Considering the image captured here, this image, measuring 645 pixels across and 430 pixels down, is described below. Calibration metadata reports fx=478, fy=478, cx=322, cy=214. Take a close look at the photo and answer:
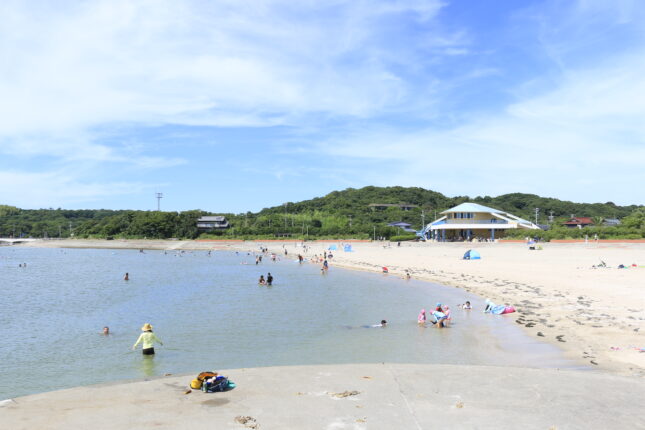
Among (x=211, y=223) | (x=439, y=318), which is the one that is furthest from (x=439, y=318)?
(x=211, y=223)

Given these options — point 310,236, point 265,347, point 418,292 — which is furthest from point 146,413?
Answer: point 310,236

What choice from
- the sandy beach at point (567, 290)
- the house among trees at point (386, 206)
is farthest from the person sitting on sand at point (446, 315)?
the house among trees at point (386, 206)

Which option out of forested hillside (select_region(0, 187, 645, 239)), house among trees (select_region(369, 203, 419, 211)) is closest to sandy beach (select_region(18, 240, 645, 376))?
forested hillside (select_region(0, 187, 645, 239))

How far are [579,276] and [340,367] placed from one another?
25.0m

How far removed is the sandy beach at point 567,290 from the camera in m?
14.8

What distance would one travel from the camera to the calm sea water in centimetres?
1454

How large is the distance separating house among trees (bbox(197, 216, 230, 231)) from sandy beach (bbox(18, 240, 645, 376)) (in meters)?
82.2

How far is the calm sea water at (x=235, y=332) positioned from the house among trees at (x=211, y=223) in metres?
99.5

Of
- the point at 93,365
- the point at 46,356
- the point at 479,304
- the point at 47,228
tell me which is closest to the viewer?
the point at 93,365

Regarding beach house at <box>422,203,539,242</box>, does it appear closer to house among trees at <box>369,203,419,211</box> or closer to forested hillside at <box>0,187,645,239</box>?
forested hillside at <box>0,187,645,239</box>

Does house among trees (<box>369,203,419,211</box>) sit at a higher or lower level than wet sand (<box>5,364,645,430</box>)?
higher

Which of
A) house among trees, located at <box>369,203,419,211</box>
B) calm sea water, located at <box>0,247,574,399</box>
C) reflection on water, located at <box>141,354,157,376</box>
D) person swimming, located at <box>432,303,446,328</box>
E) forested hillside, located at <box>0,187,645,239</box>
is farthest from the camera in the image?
house among trees, located at <box>369,203,419,211</box>

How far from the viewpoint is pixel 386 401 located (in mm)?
9891

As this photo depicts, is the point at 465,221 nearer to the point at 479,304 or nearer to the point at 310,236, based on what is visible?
the point at 310,236
